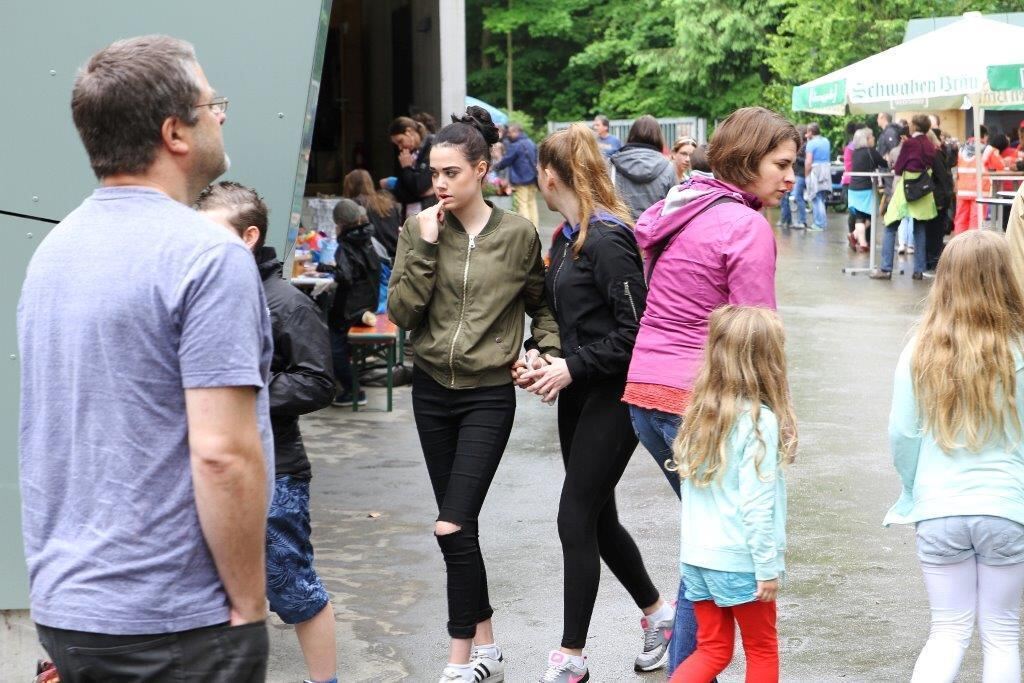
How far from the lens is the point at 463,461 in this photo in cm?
454

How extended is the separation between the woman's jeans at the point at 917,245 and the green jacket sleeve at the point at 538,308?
514 inches

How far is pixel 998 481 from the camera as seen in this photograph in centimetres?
380

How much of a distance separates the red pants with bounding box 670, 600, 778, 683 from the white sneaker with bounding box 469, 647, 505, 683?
38.1 inches

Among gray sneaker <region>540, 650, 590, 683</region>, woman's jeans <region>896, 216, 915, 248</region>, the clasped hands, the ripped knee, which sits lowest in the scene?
gray sneaker <region>540, 650, 590, 683</region>

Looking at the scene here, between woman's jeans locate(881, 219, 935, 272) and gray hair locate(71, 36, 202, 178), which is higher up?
gray hair locate(71, 36, 202, 178)

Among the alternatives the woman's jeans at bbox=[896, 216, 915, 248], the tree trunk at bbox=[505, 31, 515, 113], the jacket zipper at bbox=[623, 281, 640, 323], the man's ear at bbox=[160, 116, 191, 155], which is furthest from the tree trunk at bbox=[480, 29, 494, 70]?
the man's ear at bbox=[160, 116, 191, 155]

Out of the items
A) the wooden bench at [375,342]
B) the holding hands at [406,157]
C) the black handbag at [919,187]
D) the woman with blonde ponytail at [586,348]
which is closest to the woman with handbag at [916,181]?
the black handbag at [919,187]

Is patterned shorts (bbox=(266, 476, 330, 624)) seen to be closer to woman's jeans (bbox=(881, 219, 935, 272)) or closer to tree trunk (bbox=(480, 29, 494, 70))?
woman's jeans (bbox=(881, 219, 935, 272))

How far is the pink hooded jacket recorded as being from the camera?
4074 millimetres

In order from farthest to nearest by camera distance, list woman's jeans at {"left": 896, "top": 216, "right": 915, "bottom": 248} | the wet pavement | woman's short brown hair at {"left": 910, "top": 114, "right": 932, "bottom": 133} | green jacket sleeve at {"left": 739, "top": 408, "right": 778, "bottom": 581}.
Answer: woman's jeans at {"left": 896, "top": 216, "right": 915, "bottom": 248} < woman's short brown hair at {"left": 910, "top": 114, "right": 932, "bottom": 133} < the wet pavement < green jacket sleeve at {"left": 739, "top": 408, "right": 778, "bottom": 581}

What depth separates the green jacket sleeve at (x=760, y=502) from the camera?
365 centimetres

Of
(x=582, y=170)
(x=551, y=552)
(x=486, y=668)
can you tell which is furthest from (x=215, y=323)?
(x=551, y=552)

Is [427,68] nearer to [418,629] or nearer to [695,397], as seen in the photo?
[418,629]

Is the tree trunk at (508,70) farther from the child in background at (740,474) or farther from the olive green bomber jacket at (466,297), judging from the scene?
the child in background at (740,474)
